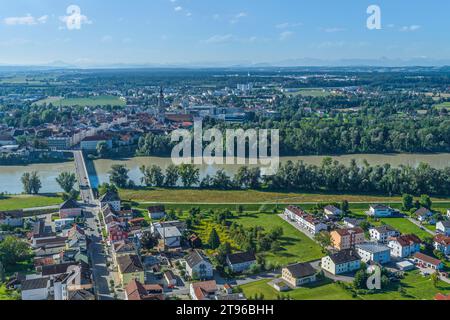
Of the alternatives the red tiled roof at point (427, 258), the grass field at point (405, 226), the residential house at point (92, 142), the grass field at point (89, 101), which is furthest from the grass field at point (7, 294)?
the grass field at point (89, 101)

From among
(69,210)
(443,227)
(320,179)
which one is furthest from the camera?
(320,179)

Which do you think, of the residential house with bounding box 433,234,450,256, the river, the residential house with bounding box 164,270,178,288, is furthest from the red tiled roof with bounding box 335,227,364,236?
the river

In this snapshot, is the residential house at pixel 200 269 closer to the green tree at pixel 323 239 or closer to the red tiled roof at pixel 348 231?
the green tree at pixel 323 239

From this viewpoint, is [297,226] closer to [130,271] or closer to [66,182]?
[130,271]

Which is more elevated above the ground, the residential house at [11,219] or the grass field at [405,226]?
the residential house at [11,219]

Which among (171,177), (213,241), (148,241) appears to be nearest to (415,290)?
(213,241)
